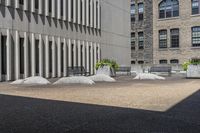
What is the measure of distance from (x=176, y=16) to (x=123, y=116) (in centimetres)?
4163

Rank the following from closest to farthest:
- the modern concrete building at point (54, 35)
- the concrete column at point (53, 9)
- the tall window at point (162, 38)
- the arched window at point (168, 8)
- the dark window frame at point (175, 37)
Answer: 1. the modern concrete building at point (54, 35)
2. the concrete column at point (53, 9)
3. the dark window frame at point (175, 37)
4. the arched window at point (168, 8)
5. the tall window at point (162, 38)

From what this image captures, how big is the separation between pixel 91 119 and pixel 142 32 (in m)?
44.0

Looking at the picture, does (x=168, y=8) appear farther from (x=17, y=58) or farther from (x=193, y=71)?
(x=17, y=58)

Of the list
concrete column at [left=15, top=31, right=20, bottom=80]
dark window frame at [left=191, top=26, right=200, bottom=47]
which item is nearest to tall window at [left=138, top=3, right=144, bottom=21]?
dark window frame at [left=191, top=26, right=200, bottom=47]

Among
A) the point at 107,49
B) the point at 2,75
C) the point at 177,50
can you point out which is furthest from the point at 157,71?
the point at 177,50

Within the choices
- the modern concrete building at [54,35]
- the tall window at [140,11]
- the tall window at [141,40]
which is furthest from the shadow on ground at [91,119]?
the tall window at [140,11]

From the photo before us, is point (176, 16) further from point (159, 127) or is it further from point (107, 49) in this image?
point (159, 127)

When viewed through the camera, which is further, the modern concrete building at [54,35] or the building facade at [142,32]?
the building facade at [142,32]

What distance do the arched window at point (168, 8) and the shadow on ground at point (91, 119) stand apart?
1568 inches

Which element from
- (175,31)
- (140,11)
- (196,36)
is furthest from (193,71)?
(140,11)

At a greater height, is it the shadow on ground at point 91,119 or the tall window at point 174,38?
the tall window at point 174,38

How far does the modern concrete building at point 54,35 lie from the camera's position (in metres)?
20.8

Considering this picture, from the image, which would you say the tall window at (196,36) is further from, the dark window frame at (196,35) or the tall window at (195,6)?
the tall window at (195,6)

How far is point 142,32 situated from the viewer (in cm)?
4988
